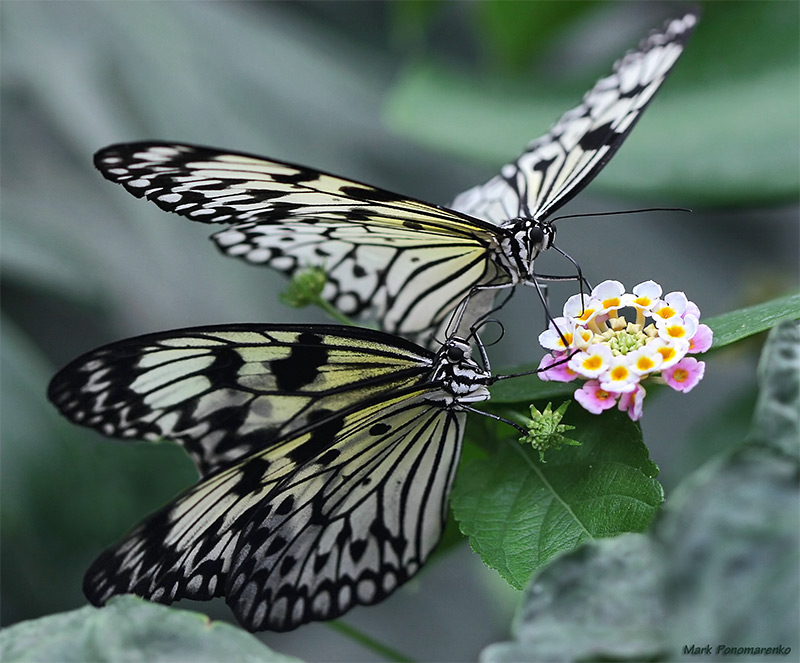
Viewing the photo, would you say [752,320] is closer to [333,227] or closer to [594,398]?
[594,398]

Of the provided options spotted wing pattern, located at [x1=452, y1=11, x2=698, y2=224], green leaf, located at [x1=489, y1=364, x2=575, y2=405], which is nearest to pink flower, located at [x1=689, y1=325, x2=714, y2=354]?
green leaf, located at [x1=489, y1=364, x2=575, y2=405]

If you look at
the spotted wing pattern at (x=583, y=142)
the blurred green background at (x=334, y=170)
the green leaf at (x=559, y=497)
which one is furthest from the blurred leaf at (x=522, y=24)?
the green leaf at (x=559, y=497)

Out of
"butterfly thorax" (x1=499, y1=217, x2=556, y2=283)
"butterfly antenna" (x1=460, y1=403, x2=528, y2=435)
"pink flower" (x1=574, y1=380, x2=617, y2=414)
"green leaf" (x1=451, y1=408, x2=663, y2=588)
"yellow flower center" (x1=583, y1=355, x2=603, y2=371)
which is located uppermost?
"butterfly thorax" (x1=499, y1=217, x2=556, y2=283)

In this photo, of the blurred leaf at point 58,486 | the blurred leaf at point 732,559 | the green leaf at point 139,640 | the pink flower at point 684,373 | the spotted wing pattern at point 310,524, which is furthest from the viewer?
the blurred leaf at point 58,486

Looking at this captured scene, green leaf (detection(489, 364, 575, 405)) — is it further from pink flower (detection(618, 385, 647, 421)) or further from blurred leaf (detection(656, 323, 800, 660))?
blurred leaf (detection(656, 323, 800, 660))

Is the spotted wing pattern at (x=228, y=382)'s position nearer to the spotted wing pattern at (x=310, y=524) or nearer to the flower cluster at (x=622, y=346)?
the spotted wing pattern at (x=310, y=524)

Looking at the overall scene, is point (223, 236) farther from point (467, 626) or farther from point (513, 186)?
point (467, 626)
